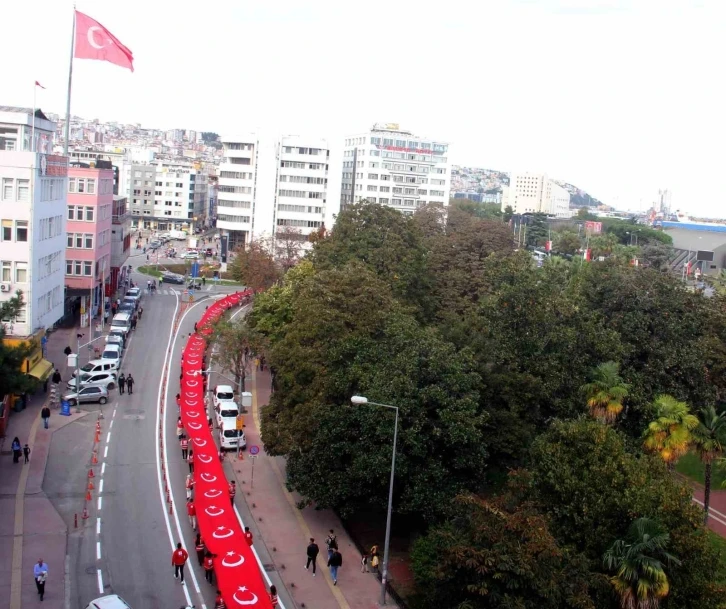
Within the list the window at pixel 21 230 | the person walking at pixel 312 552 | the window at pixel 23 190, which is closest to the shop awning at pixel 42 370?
the window at pixel 21 230

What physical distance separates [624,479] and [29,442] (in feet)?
77.6

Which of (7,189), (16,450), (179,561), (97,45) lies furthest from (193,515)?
(97,45)

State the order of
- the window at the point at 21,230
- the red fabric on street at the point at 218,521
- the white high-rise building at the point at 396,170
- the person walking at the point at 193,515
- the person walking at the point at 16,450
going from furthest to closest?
the white high-rise building at the point at 396,170 → the window at the point at 21,230 → the person walking at the point at 16,450 → the person walking at the point at 193,515 → the red fabric on street at the point at 218,521

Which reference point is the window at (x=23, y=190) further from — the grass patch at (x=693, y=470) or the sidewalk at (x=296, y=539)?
the grass patch at (x=693, y=470)

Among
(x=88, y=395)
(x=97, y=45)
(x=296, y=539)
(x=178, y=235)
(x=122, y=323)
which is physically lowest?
(x=296, y=539)

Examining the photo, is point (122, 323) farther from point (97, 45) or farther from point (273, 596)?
point (273, 596)

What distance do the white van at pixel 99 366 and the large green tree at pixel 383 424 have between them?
14.0 m

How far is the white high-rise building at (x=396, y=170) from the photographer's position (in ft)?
367

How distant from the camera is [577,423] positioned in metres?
22.5

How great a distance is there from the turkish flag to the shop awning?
15.1 m

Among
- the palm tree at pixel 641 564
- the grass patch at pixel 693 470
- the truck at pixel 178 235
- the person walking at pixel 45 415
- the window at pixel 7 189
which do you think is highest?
the window at pixel 7 189

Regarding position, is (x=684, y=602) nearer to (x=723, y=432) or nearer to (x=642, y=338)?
→ (x=723, y=432)

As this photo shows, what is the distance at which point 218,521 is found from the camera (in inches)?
1011

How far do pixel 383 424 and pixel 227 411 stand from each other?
44.5 ft
